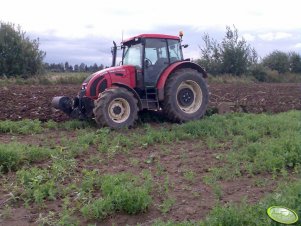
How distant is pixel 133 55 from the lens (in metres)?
10.4

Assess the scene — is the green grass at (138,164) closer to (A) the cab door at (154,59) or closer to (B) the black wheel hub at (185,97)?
(B) the black wheel hub at (185,97)

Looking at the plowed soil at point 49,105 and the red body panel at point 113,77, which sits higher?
the red body panel at point 113,77

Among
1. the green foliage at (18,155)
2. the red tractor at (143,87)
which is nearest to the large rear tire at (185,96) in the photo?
the red tractor at (143,87)

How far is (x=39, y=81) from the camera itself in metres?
23.7

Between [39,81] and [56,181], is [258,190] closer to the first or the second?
[56,181]

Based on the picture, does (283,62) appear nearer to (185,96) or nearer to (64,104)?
(185,96)

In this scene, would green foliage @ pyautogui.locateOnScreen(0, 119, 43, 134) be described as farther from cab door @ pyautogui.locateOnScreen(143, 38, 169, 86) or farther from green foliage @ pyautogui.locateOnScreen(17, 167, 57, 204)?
green foliage @ pyautogui.locateOnScreen(17, 167, 57, 204)

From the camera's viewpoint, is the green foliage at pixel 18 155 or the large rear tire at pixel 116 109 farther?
the large rear tire at pixel 116 109

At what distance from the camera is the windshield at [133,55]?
1012 centimetres

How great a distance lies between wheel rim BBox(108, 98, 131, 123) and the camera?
948cm

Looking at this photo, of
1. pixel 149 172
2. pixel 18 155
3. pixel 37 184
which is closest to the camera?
pixel 37 184

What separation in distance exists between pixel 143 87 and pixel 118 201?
5.46m

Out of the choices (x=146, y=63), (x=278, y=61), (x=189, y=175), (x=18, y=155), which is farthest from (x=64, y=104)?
(x=278, y=61)

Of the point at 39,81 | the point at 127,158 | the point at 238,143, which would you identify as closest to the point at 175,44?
the point at 238,143
